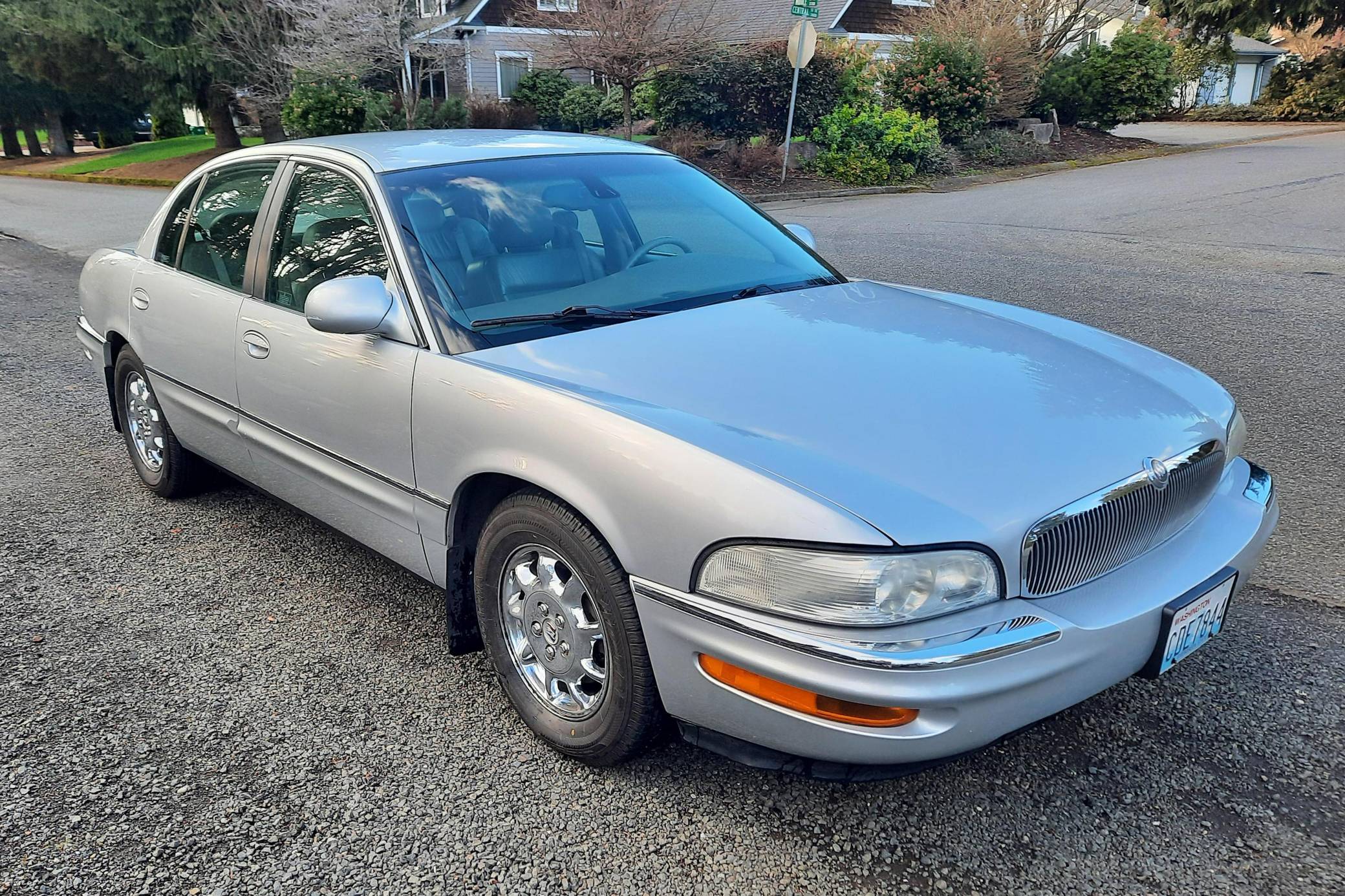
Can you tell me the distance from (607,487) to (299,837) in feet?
3.79

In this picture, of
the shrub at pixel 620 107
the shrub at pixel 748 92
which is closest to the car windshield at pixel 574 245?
the shrub at pixel 748 92

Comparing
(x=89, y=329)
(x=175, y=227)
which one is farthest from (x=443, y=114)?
(x=175, y=227)

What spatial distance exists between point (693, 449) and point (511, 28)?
100 ft

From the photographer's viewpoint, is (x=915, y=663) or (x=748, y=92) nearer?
(x=915, y=663)

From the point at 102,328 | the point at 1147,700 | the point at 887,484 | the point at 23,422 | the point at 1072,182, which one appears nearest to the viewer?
the point at 887,484

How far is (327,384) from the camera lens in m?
3.23

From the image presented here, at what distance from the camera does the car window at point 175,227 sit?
4320mm

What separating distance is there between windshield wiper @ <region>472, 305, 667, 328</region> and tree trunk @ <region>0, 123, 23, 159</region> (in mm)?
42529

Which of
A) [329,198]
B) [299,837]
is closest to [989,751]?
Answer: [299,837]

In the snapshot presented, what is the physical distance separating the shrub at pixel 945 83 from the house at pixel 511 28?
7639mm

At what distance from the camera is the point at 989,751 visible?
276 centimetres

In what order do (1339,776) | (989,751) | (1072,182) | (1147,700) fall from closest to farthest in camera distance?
(1339,776), (989,751), (1147,700), (1072,182)

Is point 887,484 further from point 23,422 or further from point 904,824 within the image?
point 23,422

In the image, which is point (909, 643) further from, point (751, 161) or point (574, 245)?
point (751, 161)
